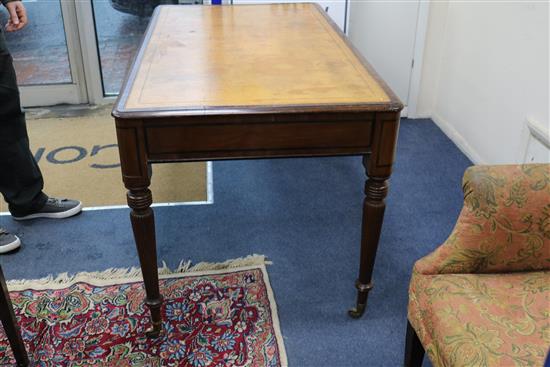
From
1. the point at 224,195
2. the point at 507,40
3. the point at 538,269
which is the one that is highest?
the point at 507,40

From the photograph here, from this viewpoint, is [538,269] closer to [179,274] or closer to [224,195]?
[179,274]

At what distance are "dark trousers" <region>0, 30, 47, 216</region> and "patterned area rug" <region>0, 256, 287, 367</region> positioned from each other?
43 cm

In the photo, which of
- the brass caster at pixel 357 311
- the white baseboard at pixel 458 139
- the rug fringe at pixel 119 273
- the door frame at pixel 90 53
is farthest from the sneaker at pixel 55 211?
the white baseboard at pixel 458 139

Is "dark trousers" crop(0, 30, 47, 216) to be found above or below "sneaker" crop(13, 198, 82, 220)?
above

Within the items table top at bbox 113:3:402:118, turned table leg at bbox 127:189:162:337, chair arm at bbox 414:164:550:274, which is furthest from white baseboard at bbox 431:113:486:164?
Answer: turned table leg at bbox 127:189:162:337

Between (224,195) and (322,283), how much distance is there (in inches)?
28.6

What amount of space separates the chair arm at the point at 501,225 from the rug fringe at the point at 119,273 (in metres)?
0.85

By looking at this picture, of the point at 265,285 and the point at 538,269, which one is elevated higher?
the point at 538,269

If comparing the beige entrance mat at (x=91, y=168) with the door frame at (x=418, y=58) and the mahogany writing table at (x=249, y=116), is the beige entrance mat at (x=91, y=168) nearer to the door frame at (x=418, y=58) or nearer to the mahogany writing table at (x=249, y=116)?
the mahogany writing table at (x=249, y=116)

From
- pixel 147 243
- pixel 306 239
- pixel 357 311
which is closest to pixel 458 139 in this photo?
pixel 306 239

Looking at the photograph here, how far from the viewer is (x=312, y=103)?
4.55 ft

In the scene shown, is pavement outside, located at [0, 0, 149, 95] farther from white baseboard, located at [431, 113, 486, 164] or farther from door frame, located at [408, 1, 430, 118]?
white baseboard, located at [431, 113, 486, 164]

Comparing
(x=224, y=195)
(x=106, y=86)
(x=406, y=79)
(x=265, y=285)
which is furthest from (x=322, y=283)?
(x=106, y=86)

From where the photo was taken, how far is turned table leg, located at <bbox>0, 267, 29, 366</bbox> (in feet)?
4.67
